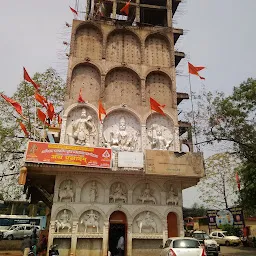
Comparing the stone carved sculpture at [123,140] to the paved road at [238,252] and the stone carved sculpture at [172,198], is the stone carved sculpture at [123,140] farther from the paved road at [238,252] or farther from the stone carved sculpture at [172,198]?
the paved road at [238,252]

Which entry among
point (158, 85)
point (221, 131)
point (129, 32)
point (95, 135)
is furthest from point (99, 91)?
point (221, 131)

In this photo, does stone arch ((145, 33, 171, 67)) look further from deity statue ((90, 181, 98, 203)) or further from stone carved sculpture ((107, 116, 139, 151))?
deity statue ((90, 181, 98, 203))

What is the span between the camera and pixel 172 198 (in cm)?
2005

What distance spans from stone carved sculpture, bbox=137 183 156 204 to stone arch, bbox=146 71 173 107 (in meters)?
7.58

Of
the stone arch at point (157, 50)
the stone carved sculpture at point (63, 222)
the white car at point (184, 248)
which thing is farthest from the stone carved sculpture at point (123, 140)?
the white car at point (184, 248)

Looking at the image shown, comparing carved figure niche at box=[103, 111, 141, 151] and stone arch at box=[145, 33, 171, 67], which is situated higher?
stone arch at box=[145, 33, 171, 67]

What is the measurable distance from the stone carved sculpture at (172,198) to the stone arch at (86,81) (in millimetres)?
9398

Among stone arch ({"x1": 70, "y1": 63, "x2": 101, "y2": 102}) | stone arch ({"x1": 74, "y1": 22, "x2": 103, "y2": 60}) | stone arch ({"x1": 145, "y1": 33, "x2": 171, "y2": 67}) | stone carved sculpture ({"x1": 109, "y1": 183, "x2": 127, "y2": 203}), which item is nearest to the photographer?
stone carved sculpture ({"x1": 109, "y1": 183, "x2": 127, "y2": 203})

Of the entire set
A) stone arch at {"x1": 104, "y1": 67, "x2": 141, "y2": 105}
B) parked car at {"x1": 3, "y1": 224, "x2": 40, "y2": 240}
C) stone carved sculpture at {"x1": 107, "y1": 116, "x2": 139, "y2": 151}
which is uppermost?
stone arch at {"x1": 104, "y1": 67, "x2": 141, "y2": 105}

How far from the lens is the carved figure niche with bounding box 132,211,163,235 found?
18984 millimetres

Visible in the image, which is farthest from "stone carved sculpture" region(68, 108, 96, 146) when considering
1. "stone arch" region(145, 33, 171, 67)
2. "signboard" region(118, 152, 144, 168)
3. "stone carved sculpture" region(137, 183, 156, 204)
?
"stone arch" region(145, 33, 171, 67)

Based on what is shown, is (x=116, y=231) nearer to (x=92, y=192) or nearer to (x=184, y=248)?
(x=92, y=192)

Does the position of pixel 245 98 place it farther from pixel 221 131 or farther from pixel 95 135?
pixel 95 135

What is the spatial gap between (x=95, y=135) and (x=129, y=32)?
430 inches
